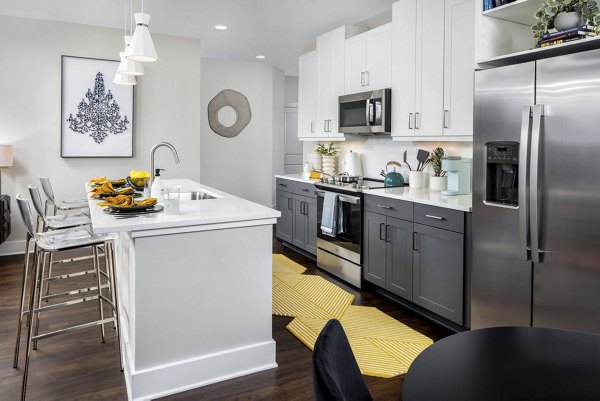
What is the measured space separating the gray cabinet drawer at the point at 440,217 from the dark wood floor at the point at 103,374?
0.75 m

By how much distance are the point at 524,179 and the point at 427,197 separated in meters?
1.14

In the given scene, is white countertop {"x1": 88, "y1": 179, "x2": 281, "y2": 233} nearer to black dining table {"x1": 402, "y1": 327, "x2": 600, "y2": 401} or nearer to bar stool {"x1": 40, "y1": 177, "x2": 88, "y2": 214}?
bar stool {"x1": 40, "y1": 177, "x2": 88, "y2": 214}

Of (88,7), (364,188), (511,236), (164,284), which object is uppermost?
(88,7)

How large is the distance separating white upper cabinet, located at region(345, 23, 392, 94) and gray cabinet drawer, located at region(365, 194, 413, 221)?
1195 millimetres

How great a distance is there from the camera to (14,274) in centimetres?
433

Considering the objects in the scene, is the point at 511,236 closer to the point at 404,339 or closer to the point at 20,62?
the point at 404,339

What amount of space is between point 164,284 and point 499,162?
6.31 ft

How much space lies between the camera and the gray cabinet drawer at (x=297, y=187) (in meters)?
4.95

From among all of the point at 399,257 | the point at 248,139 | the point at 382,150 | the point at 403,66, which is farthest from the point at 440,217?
the point at 248,139

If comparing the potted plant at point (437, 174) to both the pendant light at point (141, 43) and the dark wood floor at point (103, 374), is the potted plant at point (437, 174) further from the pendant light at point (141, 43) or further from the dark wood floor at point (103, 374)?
the pendant light at point (141, 43)

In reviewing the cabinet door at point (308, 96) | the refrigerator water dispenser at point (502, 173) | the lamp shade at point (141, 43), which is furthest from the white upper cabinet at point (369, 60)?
the lamp shade at point (141, 43)

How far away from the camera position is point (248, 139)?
789cm

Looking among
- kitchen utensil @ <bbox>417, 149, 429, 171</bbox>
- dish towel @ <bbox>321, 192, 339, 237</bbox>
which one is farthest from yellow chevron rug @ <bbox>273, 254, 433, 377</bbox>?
kitchen utensil @ <bbox>417, 149, 429, 171</bbox>

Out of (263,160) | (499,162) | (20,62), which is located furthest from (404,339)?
(263,160)
